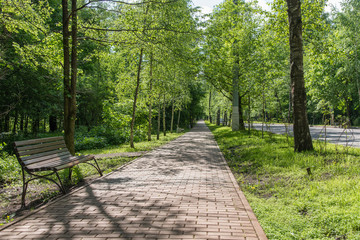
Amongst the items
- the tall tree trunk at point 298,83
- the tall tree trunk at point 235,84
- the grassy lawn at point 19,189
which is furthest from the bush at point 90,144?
the tall tree trunk at point 298,83

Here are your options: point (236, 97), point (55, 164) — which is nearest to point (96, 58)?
point (236, 97)

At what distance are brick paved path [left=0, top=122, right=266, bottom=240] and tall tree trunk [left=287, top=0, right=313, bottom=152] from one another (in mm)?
2943

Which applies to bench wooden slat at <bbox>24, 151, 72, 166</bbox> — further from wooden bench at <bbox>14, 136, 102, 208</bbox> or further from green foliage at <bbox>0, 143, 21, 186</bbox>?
green foliage at <bbox>0, 143, 21, 186</bbox>

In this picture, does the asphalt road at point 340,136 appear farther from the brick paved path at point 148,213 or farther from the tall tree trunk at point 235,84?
the brick paved path at point 148,213

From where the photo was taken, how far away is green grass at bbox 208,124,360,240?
333cm

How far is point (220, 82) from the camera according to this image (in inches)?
772

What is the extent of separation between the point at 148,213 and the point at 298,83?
6.26m

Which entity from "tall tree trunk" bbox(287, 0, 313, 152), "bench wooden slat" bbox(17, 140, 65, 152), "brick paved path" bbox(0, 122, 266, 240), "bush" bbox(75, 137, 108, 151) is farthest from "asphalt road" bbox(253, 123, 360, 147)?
"bush" bbox(75, 137, 108, 151)

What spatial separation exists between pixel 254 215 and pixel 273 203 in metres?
0.71

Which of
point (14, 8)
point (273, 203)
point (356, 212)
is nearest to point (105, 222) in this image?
point (273, 203)

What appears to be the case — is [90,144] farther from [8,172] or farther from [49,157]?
[49,157]

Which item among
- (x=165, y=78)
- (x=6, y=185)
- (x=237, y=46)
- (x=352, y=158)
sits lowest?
(x=6, y=185)

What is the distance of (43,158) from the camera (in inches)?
209

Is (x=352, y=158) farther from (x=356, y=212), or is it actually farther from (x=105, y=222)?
(x=105, y=222)
